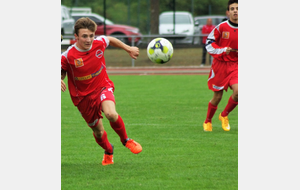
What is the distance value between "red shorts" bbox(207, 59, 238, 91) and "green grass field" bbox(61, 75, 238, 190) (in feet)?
2.48

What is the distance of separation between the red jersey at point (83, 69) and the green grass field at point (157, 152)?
899mm

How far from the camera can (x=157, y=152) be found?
6105 millimetres

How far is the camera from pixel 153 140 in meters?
6.86

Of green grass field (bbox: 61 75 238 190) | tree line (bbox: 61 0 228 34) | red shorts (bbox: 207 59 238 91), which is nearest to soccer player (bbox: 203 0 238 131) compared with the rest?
red shorts (bbox: 207 59 238 91)

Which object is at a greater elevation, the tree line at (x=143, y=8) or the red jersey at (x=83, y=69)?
the tree line at (x=143, y=8)

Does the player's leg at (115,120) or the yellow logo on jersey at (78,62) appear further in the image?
the yellow logo on jersey at (78,62)

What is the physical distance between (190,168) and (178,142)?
1423 mm

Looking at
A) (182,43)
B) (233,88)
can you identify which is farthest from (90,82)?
(182,43)

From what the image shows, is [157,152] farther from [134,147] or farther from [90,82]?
[90,82]

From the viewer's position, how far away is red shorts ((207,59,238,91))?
Answer: 23.9 ft

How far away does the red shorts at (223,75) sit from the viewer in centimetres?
728

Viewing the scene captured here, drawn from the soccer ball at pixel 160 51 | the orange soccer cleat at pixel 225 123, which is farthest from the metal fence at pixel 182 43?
the soccer ball at pixel 160 51

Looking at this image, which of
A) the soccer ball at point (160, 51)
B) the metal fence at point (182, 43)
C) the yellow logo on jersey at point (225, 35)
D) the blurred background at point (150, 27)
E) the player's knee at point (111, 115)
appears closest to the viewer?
the player's knee at point (111, 115)

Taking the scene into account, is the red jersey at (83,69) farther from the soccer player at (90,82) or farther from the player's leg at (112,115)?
the player's leg at (112,115)
